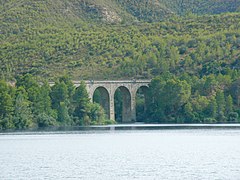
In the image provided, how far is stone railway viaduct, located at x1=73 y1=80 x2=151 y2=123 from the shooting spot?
131 meters

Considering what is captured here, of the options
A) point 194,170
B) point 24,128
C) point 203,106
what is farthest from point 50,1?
point 194,170

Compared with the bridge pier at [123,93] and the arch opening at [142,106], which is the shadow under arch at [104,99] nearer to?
the bridge pier at [123,93]

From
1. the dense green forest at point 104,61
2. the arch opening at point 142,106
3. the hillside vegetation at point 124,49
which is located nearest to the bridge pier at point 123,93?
the arch opening at point 142,106

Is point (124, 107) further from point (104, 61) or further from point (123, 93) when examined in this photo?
point (104, 61)

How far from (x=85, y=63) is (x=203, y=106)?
32854 mm

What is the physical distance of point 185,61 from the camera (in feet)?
483

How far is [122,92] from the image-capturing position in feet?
447

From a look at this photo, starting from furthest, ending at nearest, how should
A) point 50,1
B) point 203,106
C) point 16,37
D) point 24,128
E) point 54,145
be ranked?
1. point 50,1
2. point 16,37
3. point 203,106
4. point 24,128
5. point 54,145

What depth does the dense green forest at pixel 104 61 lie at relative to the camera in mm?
120750

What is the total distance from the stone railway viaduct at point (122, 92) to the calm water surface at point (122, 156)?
3963 centimetres

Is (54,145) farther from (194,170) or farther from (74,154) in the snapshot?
(194,170)

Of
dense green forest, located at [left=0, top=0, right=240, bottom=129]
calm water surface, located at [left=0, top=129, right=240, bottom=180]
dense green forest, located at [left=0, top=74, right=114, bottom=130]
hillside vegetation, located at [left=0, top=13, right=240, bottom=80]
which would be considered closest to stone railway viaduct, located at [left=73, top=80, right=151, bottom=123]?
dense green forest, located at [left=0, top=0, right=240, bottom=129]

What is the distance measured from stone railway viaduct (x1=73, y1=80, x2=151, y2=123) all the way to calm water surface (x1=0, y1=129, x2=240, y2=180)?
39629 mm

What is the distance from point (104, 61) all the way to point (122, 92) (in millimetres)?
19868
